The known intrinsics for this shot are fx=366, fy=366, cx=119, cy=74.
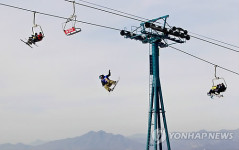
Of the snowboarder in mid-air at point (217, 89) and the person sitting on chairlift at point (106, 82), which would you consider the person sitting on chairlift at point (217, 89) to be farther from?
the person sitting on chairlift at point (106, 82)

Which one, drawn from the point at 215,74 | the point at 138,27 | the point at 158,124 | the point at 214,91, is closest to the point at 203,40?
the point at 215,74

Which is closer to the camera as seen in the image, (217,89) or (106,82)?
(106,82)

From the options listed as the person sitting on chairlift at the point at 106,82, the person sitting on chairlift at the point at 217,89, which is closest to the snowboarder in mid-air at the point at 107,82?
the person sitting on chairlift at the point at 106,82

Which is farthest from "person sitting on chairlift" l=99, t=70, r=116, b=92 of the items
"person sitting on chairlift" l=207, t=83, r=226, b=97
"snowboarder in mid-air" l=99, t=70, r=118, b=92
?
"person sitting on chairlift" l=207, t=83, r=226, b=97

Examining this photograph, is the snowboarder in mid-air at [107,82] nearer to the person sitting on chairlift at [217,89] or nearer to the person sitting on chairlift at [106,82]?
the person sitting on chairlift at [106,82]

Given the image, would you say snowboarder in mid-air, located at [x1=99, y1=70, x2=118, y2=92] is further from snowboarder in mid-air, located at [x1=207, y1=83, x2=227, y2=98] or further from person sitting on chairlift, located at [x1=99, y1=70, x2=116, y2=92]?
snowboarder in mid-air, located at [x1=207, y1=83, x2=227, y2=98]

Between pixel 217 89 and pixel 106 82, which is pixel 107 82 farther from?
pixel 217 89

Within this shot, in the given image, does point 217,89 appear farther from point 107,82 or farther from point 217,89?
point 107,82

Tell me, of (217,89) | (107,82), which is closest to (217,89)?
(217,89)

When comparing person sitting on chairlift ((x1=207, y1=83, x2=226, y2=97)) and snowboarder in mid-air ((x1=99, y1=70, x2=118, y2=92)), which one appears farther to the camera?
person sitting on chairlift ((x1=207, y1=83, x2=226, y2=97))

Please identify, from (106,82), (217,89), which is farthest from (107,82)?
(217,89)

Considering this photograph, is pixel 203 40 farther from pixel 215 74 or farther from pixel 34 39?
pixel 34 39

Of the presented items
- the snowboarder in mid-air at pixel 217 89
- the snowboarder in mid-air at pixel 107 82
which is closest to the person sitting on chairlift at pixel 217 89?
the snowboarder in mid-air at pixel 217 89

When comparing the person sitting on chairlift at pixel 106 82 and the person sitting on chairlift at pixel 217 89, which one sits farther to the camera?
the person sitting on chairlift at pixel 217 89
